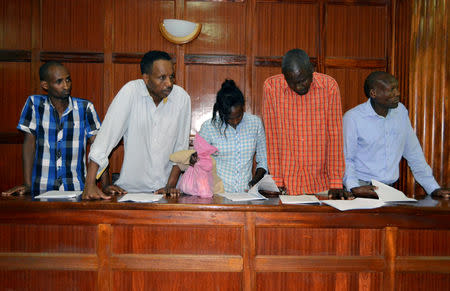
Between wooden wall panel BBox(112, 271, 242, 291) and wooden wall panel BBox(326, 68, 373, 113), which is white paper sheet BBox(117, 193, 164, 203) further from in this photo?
wooden wall panel BBox(326, 68, 373, 113)

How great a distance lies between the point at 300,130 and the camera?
216 cm

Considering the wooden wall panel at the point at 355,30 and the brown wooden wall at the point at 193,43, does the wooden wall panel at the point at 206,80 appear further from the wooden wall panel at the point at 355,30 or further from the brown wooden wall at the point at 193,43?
the wooden wall panel at the point at 355,30

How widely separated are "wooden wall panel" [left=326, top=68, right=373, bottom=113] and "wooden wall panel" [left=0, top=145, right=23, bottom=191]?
3.36 m

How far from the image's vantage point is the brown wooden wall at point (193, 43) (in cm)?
354

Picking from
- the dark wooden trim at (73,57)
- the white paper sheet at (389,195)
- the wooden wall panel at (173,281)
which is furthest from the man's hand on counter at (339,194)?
the dark wooden trim at (73,57)

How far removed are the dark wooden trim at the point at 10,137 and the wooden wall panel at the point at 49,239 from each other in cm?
221

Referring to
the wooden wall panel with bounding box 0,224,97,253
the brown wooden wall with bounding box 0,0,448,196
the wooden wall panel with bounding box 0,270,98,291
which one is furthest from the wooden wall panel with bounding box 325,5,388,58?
the wooden wall panel with bounding box 0,270,98,291

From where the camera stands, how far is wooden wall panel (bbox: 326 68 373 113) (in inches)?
144

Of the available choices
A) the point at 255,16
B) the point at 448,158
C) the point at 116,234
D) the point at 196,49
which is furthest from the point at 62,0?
the point at 448,158

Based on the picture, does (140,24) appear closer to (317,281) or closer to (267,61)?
(267,61)

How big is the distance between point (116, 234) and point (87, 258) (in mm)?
171

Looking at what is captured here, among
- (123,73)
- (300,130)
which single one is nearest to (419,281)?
(300,130)

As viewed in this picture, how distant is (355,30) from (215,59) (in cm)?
151

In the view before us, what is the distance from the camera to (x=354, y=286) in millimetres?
1645
